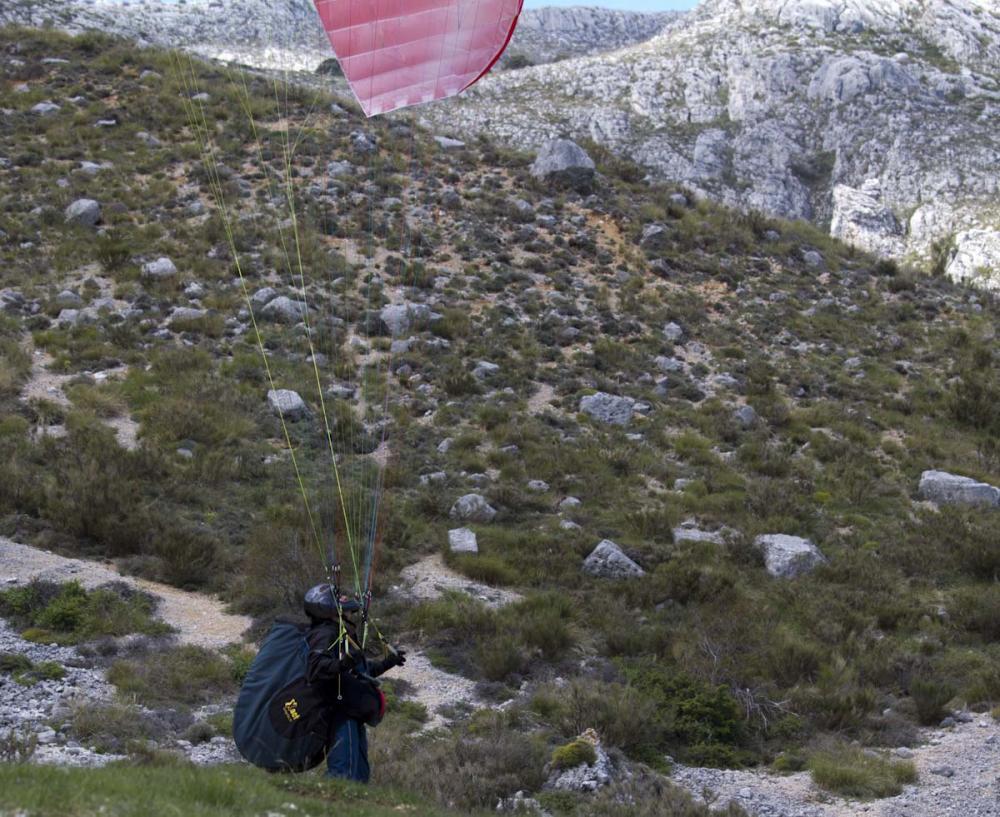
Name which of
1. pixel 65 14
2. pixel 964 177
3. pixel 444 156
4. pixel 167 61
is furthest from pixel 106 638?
pixel 964 177

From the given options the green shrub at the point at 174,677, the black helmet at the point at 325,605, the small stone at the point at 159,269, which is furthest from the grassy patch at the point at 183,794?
the small stone at the point at 159,269

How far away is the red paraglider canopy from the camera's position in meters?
8.35

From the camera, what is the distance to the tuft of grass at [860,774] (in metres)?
7.36

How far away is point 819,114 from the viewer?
195 feet

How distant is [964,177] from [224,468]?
51408mm

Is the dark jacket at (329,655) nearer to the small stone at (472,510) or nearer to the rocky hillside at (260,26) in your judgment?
the small stone at (472,510)

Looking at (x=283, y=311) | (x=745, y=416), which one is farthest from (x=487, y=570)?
(x=283, y=311)

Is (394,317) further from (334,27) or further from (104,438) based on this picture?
(334,27)

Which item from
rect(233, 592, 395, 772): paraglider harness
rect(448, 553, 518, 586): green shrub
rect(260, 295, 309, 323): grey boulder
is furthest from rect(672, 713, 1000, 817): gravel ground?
rect(260, 295, 309, 323): grey boulder

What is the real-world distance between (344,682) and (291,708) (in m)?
0.34

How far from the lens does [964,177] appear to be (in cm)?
5338

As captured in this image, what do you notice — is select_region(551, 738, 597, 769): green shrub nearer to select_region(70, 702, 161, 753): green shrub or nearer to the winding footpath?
the winding footpath

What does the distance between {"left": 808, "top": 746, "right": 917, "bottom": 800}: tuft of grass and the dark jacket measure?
3.71 metres

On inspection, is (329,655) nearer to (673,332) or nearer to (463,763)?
(463,763)
